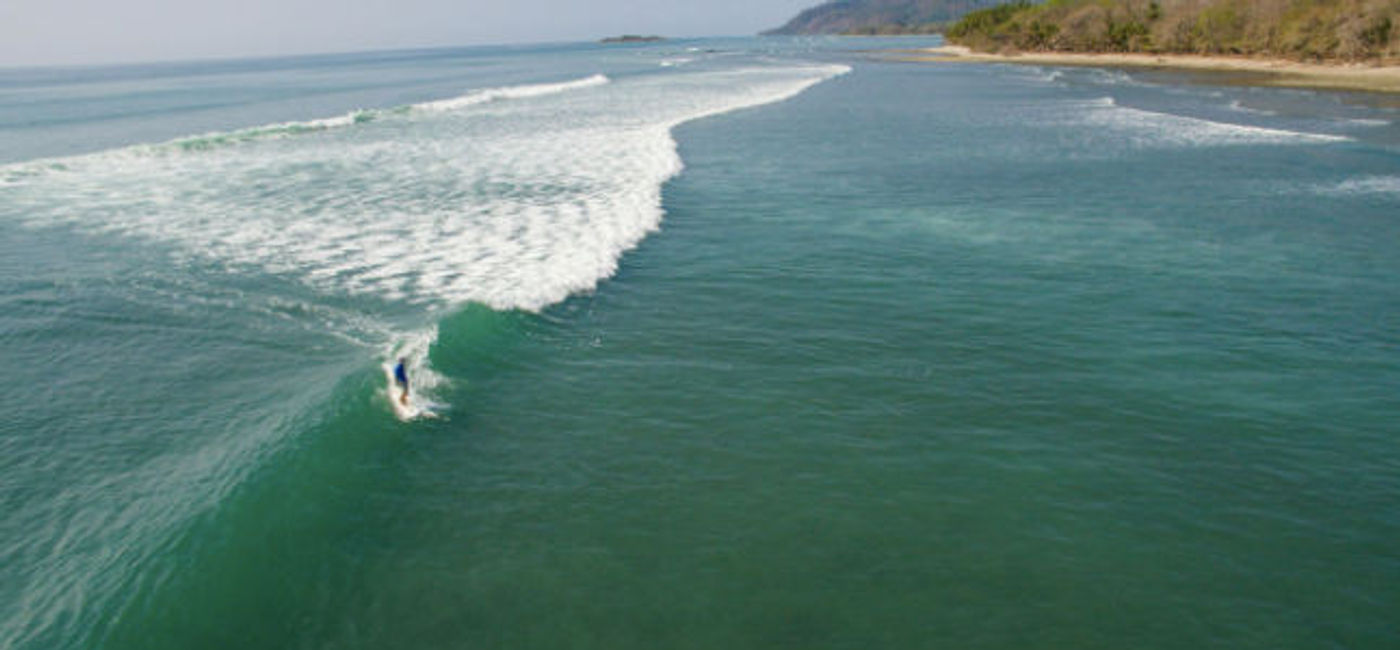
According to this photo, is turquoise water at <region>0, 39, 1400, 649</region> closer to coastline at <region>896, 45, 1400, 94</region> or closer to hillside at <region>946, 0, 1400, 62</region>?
coastline at <region>896, 45, 1400, 94</region>

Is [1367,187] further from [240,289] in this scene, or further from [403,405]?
[240,289]

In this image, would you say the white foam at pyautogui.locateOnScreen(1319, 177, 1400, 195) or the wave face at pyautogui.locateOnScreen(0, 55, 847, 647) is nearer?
the wave face at pyautogui.locateOnScreen(0, 55, 847, 647)

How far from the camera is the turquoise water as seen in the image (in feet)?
24.8

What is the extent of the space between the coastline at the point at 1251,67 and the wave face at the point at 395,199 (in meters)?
49.7

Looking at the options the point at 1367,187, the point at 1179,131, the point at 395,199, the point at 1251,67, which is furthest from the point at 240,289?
the point at 1251,67

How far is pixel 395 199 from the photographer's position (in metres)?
25.0

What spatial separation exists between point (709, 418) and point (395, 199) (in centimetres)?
1796

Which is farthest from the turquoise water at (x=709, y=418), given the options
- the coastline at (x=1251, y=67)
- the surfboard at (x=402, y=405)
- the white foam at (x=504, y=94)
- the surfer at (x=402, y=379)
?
the coastline at (x=1251, y=67)

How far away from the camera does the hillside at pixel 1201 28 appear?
217ft

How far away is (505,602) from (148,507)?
15.4ft

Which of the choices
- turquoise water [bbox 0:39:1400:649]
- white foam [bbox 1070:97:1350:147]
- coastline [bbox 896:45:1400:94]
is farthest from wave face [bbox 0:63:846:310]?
coastline [bbox 896:45:1400:94]

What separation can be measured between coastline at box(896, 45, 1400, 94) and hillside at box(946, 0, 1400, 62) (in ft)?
5.05

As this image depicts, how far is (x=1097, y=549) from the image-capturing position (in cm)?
827

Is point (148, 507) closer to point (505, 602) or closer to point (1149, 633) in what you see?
point (505, 602)
